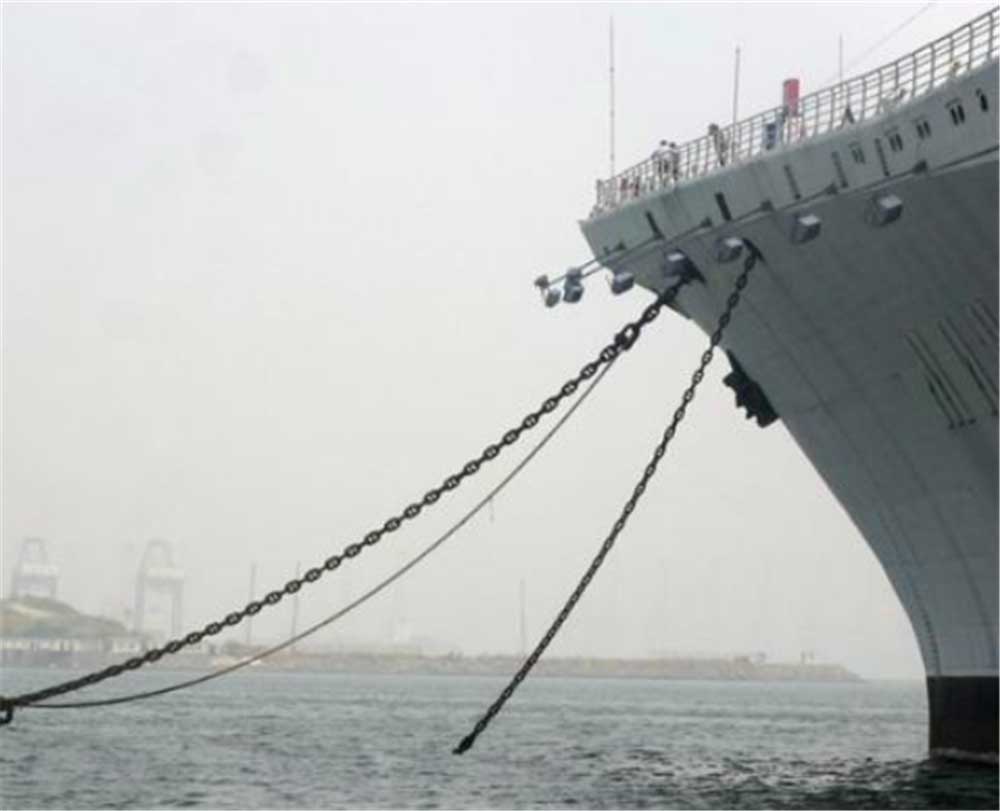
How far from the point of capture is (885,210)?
789 inches

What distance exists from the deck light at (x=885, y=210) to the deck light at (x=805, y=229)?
738mm

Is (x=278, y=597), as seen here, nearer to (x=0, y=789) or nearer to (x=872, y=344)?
(x=872, y=344)

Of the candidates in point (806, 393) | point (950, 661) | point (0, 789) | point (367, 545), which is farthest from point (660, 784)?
point (367, 545)

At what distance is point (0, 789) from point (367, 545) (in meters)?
17.8

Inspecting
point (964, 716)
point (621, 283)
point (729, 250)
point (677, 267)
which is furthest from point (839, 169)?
point (964, 716)

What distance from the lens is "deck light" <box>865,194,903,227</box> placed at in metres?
20.0

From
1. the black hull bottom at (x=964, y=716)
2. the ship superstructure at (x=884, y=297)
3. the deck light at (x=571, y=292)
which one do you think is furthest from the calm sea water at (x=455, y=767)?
the deck light at (x=571, y=292)

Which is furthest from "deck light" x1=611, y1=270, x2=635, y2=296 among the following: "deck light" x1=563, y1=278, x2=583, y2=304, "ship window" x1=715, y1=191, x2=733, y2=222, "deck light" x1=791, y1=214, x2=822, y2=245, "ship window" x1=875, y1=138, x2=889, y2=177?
"ship window" x1=875, y1=138, x2=889, y2=177

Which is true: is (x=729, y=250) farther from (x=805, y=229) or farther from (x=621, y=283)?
(x=621, y=283)

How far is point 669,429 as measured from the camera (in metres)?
19.5

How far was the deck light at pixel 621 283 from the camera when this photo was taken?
982 inches

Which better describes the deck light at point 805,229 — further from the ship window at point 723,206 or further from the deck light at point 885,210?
the ship window at point 723,206

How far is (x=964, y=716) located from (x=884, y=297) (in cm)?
772

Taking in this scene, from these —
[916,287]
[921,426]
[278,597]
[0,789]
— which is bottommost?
[0,789]
